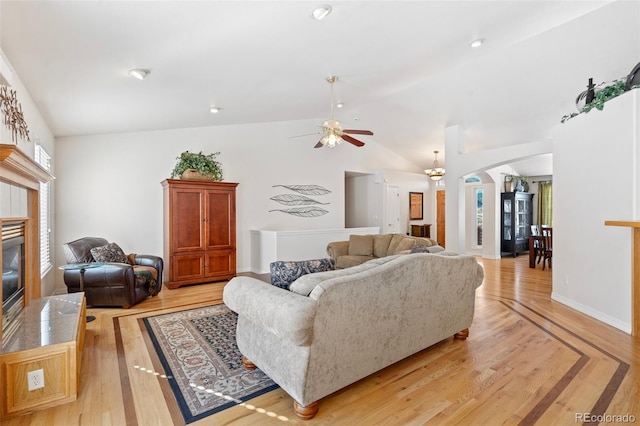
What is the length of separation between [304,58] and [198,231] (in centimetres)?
347

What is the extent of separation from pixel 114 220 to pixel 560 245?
23.3ft

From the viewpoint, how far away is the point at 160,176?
575 centimetres

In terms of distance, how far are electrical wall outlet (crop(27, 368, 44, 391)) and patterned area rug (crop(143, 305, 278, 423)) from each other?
779 mm

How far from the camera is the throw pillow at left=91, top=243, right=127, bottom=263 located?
4398 millimetres

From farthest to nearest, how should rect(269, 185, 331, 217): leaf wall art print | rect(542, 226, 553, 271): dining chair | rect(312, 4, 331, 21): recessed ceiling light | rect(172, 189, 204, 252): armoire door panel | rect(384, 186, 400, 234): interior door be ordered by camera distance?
1. rect(384, 186, 400, 234): interior door
2. rect(269, 185, 331, 217): leaf wall art print
3. rect(542, 226, 553, 271): dining chair
4. rect(172, 189, 204, 252): armoire door panel
5. rect(312, 4, 331, 21): recessed ceiling light

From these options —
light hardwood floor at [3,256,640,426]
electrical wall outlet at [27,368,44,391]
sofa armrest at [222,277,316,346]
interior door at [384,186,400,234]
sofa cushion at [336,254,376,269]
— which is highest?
interior door at [384,186,400,234]

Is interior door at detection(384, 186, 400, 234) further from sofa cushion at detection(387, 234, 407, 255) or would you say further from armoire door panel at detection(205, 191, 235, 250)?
armoire door panel at detection(205, 191, 235, 250)

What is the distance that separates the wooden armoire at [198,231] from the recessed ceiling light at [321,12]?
3.65m

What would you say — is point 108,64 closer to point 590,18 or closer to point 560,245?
point 590,18

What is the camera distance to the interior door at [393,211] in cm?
870

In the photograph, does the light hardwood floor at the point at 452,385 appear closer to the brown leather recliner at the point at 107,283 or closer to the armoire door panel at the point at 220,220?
the brown leather recliner at the point at 107,283

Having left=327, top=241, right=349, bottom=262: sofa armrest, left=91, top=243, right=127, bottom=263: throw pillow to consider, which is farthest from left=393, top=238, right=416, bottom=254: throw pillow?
left=91, top=243, right=127, bottom=263: throw pillow

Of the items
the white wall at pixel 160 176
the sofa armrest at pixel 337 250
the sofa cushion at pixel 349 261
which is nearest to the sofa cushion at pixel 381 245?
the sofa cushion at pixel 349 261

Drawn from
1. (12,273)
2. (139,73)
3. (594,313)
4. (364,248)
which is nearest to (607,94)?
(594,313)
